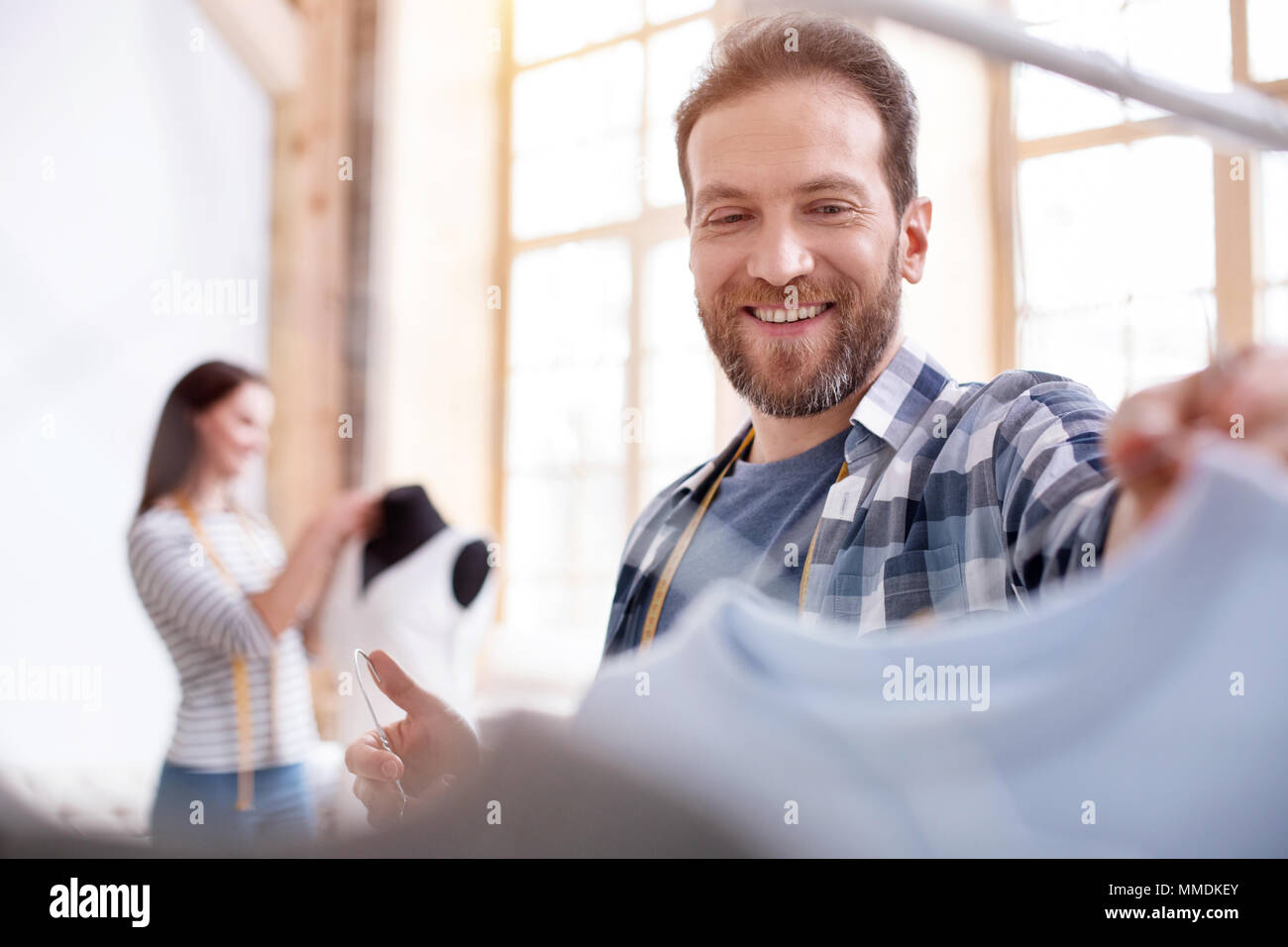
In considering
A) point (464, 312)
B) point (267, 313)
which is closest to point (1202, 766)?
point (464, 312)

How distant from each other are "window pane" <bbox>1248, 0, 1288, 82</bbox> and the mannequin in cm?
54

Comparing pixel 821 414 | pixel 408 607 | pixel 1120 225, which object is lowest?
pixel 408 607

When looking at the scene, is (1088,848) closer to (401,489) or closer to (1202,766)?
(1202,766)

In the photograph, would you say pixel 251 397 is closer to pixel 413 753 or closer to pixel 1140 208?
pixel 413 753

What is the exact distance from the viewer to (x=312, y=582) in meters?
0.57

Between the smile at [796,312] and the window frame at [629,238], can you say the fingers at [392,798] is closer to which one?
the window frame at [629,238]

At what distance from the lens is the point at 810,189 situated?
54cm

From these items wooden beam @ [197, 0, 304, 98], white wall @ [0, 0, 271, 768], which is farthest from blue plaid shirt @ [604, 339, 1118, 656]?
wooden beam @ [197, 0, 304, 98]

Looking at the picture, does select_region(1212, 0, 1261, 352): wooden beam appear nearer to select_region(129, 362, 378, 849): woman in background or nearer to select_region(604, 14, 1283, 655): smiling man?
select_region(604, 14, 1283, 655): smiling man

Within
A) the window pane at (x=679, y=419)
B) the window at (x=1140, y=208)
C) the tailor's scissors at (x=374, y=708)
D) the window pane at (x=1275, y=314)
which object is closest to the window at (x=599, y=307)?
the window pane at (x=679, y=419)

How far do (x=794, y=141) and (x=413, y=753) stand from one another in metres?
0.42

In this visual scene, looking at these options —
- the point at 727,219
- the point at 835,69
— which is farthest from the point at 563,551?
the point at 835,69

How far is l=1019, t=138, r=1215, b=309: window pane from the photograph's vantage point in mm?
538

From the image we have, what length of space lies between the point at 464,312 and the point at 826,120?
0.84 ft
